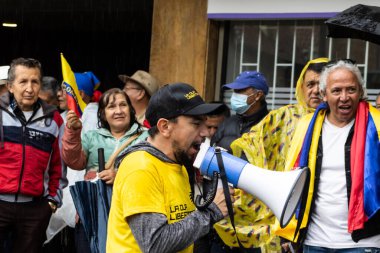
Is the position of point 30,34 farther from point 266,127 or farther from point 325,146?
point 325,146

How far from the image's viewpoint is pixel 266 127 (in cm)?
635

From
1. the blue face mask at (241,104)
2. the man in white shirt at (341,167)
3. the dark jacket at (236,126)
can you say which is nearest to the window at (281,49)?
the dark jacket at (236,126)

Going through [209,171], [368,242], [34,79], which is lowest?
[368,242]

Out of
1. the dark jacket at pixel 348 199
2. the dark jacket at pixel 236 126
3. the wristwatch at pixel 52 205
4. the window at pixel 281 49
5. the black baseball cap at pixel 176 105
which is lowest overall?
the wristwatch at pixel 52 205

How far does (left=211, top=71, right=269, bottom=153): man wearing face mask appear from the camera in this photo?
7059 millimetres

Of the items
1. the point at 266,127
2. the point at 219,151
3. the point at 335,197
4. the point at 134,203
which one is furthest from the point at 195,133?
the point at 266,127

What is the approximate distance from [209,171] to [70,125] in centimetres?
261

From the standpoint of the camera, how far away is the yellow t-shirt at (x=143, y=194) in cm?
396

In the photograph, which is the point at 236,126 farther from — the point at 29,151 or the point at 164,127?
the point at 164,127

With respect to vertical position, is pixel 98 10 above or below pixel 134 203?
above

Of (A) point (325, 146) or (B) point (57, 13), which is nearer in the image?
(A) point (325, 146)

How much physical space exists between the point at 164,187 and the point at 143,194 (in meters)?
0.18

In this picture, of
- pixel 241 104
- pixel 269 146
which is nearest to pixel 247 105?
pixel 241 104

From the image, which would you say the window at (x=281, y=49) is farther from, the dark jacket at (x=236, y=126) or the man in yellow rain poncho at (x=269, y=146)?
the man in yellow rain poncho at (x=269, y=146)
